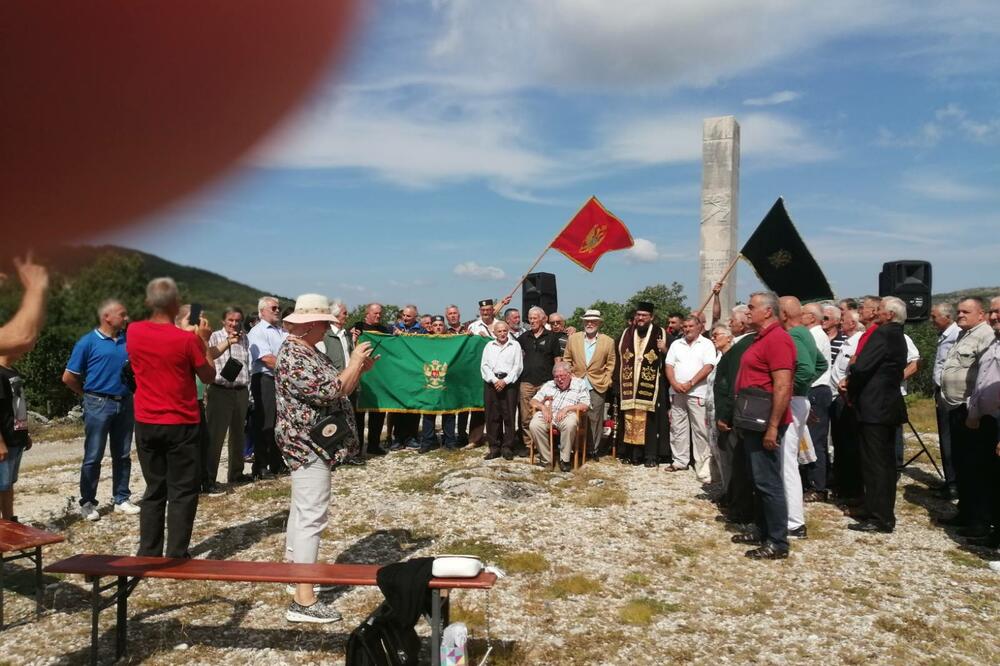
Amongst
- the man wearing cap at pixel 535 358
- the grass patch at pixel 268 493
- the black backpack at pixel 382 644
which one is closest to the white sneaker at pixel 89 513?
the grass patch at pixel 268 493

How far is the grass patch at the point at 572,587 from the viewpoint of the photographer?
4821mm

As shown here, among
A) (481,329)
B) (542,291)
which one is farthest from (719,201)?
(481,329)

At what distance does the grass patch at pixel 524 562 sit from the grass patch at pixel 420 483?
2116 mm

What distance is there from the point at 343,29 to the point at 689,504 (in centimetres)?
708

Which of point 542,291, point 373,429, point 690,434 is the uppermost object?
point 542,291

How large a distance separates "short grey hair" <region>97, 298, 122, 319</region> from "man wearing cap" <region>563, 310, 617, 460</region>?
8.29 m

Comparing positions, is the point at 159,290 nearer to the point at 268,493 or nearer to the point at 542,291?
the point at 268,493

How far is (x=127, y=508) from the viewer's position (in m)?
6.57

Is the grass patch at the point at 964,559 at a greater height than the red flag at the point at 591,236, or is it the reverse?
the red flag at the point at 591,236

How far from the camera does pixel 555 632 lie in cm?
421

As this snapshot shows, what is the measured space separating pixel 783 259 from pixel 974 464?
418cm

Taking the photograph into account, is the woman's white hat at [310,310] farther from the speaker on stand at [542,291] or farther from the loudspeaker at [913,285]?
the loudspeaker at [913,285]

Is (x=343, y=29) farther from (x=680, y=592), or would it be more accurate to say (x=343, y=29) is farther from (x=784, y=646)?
(x=680, y=592)

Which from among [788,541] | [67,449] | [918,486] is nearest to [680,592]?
[788,541]
